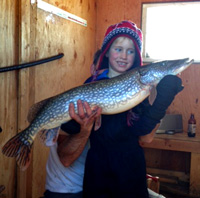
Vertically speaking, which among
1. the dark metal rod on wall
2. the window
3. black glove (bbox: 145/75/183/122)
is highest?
the window

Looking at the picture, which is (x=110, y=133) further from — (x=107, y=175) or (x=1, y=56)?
(x=1, y=56)

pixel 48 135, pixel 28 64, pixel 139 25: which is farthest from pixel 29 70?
pixel 139 25

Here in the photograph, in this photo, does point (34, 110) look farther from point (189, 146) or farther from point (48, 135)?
point (189, 146)

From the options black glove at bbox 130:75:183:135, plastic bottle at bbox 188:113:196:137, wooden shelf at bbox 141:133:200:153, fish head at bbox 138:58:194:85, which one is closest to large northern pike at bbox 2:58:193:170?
fish head at bbox 138:58:194:85

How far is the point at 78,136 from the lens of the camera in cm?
168

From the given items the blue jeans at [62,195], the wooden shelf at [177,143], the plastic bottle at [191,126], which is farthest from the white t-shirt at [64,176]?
the plastic bottle at [191,126]

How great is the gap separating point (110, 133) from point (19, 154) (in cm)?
55

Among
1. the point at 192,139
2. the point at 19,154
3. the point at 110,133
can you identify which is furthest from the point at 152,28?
the point at 19,154

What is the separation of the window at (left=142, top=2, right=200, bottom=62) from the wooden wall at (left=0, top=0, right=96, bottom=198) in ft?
3.41

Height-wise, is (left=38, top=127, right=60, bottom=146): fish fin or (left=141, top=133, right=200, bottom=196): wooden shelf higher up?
(left=38, top=127, right=60, bottom=146): fish fin

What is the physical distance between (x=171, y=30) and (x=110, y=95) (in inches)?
90.9

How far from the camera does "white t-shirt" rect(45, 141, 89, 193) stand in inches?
68.5

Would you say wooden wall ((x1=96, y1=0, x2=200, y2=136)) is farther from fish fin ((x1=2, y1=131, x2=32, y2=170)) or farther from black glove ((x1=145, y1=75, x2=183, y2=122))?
fish fin ((x1=2, y1=131, x2=32, y2=170))

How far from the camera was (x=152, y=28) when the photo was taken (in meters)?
3.70
